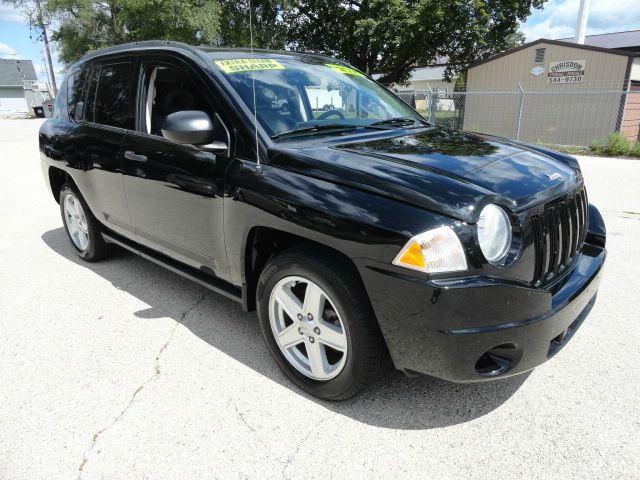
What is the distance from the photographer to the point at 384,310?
219 centimetres

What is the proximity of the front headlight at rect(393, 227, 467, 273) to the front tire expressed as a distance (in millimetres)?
389

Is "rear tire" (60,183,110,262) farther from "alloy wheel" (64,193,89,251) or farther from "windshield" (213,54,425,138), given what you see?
"windshield" (213,54,425,138)

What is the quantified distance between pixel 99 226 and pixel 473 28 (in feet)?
78.3

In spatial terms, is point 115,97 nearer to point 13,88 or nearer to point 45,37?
point 45,37

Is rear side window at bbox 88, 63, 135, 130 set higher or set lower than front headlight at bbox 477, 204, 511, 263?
higher

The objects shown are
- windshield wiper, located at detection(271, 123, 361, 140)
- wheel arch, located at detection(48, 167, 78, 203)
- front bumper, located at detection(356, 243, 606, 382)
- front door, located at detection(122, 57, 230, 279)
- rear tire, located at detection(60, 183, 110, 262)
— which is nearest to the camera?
front bumper, located at detection(356, 243, 606, 382)

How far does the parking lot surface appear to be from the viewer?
2.24 meters

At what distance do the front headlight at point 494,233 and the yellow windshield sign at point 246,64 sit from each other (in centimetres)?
184

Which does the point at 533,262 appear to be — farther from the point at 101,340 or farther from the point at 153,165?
the point at 101,340

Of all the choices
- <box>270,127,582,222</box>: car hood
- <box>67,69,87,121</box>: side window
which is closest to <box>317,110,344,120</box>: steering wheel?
<box>270,127,582,222</box>: car hood

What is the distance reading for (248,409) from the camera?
8.61ft

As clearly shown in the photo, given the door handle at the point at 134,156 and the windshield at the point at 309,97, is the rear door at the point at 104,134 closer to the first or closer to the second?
the door handle at the point at 134,156

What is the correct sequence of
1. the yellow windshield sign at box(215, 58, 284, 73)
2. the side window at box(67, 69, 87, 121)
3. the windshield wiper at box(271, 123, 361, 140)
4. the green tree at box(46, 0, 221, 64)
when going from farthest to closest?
1. the green tree at box(46, 0, 221, 64)
2. the side window at box(67, 69, 87, 121)
3. the yellow windshield sign at box(215, 58, 284, 73)
4. the windshield wiper at box(271, 123, 361, 140)

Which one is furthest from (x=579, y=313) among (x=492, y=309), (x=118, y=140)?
(x=118, y=140)
